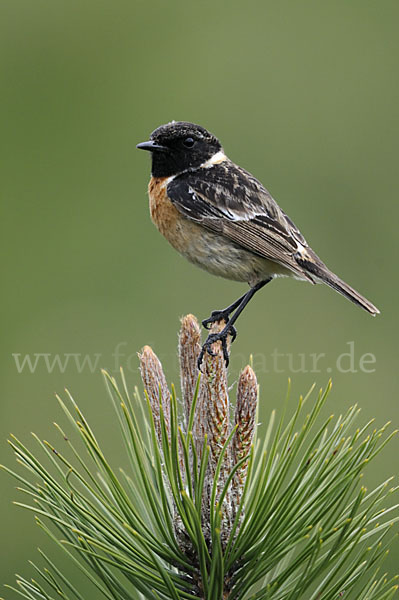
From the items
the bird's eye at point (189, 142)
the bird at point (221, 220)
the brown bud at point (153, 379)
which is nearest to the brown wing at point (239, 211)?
the bird at point (221, 220)

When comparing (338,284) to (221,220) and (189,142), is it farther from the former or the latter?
(189,142)

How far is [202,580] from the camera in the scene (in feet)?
6.89

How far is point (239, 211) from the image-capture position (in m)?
3.86

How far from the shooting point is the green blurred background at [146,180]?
5332 millimetres

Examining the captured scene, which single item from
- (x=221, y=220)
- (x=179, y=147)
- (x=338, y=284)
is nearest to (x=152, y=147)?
(x=179, y=147)

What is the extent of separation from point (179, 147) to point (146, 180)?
2.17m

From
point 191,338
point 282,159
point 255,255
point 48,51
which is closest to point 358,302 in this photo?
point 255,255

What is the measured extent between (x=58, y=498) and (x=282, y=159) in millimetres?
4241

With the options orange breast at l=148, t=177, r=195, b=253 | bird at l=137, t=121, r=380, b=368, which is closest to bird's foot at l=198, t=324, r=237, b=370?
bird at l=137, t=121, r=380, b=368

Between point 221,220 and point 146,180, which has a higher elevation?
point 146,180

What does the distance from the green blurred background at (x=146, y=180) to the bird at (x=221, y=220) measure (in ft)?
3.33

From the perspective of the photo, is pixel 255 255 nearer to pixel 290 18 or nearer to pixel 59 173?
pixel 59 173

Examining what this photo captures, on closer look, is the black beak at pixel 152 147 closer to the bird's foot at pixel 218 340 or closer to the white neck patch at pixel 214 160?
the white neck patch at pixel 214 160

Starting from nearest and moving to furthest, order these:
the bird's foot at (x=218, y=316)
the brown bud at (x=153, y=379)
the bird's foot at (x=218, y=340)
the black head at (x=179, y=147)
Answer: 1. the brown bud at (x=153, y=379)
2. the bird's foot at (x=218, y=340)
3. the bird's foot at (x=218, y=316)
4. the black head at (x=179, y=147)
